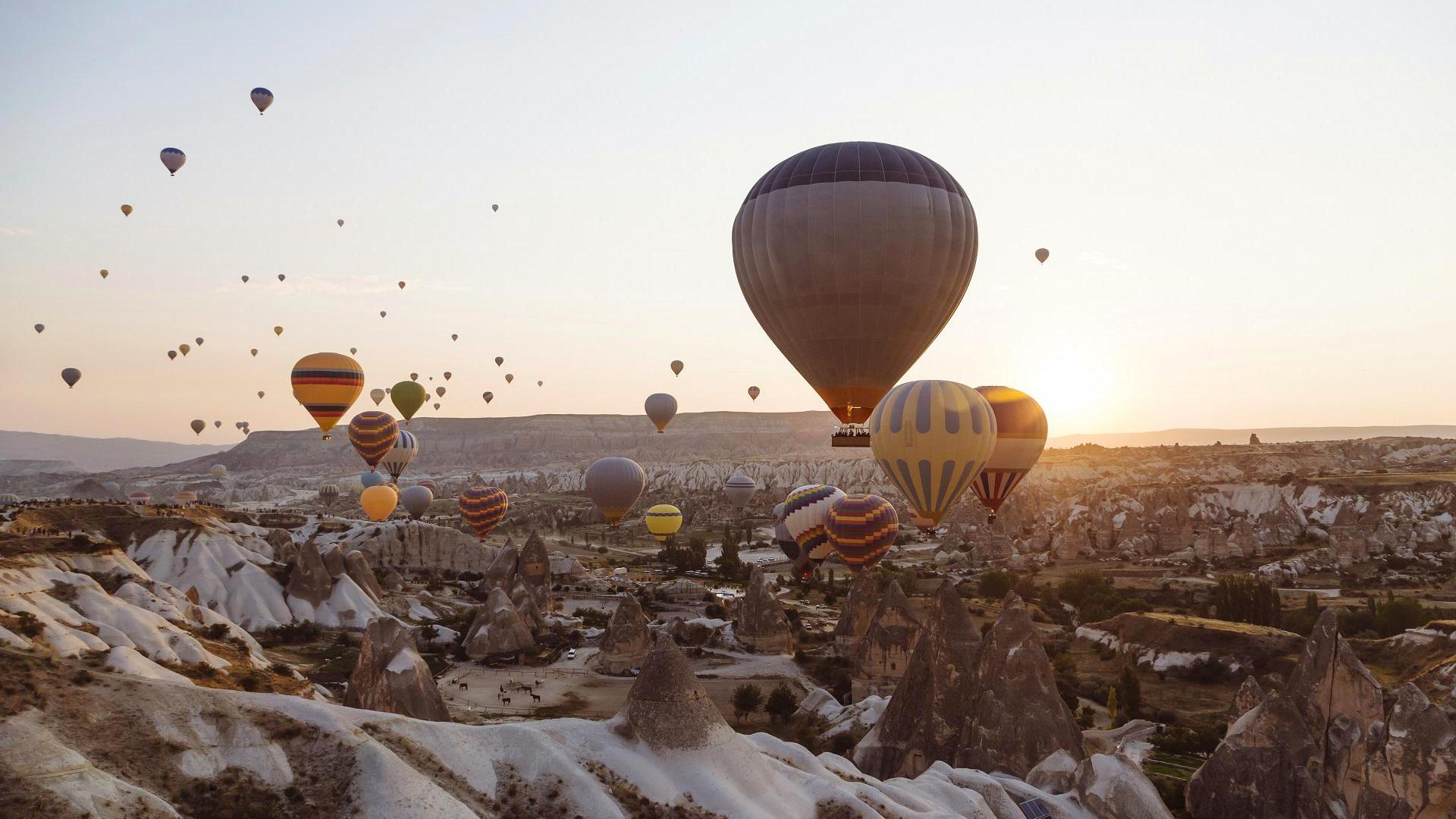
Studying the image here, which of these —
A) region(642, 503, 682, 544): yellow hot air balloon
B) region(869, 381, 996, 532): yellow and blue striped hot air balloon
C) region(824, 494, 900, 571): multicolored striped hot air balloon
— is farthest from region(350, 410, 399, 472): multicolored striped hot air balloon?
region(869, 381, 996, 532): yellow and blue striped hot air balloon

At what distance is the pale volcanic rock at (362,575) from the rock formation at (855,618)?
29159 millimetres

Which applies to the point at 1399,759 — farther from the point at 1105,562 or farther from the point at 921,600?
the point at 1105,562

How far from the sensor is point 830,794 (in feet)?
65.1

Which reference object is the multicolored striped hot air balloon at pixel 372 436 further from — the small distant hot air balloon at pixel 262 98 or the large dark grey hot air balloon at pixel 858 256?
the large dark grey hot air balloon at pixel 858 256

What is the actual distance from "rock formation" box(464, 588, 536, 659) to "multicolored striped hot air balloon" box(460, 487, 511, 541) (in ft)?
71.5

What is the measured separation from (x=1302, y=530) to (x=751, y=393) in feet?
177

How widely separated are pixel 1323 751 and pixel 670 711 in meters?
14.7

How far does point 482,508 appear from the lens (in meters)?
72.2

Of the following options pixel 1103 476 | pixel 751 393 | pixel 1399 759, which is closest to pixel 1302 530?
pixel 1103 476

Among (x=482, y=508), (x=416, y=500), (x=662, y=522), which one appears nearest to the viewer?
(x=482, y=508)

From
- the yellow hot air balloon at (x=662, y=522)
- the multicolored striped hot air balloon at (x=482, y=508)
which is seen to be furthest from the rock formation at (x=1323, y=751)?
the multicolored striped hot air balloon at (x=482, y=508)

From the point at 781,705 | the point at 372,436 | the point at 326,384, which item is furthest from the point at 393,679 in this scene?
the point at 372,436

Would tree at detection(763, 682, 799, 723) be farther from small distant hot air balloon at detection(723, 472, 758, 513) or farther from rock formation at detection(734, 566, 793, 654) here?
small distant hot air balloon at detection(723, 472, 758, 513)

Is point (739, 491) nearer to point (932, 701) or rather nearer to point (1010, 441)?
point (1010, 441)
